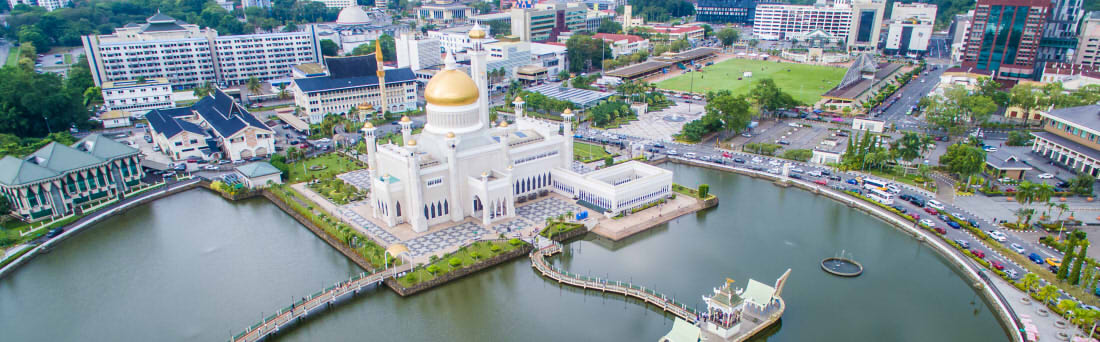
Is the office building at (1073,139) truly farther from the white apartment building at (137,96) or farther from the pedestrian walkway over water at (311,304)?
the white apartment building at (137,96)

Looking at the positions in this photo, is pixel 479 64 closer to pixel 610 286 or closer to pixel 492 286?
pixel 492 286

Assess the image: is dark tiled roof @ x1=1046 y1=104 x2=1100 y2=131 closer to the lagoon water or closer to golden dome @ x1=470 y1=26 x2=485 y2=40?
the lagoon water

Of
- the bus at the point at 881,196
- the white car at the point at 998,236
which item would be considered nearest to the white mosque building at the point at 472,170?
the bus at the point at 881,196

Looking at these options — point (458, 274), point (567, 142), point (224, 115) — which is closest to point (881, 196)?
point (567, 142)

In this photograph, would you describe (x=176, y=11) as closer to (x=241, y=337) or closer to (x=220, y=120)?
(x=220, y=120)

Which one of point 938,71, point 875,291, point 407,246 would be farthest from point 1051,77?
point 407,246

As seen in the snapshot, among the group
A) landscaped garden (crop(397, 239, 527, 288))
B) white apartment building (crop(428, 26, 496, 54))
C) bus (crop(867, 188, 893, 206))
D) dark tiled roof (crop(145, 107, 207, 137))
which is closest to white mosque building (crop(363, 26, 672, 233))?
landscaped garden (crop(397, 239, 527, 288))
